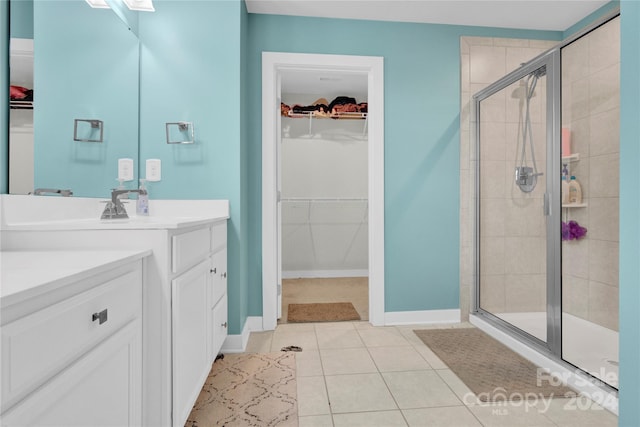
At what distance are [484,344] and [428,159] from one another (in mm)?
1393

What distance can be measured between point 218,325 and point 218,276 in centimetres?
26

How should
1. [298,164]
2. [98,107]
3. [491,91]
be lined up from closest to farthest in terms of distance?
[98,107] < [491,91] < [298,164]

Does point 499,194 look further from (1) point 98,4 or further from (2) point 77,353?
(1) point 98,4

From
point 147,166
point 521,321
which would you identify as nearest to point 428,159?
point 521,321

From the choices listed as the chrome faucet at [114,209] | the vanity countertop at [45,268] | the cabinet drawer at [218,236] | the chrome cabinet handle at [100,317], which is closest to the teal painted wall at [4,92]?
the vanity countertop at [45,268]

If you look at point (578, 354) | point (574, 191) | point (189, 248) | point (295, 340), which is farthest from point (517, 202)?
point (189, 248)

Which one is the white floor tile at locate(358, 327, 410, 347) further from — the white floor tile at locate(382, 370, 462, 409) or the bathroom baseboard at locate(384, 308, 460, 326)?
the white floor tile at locate(382, 370, 462, 409)

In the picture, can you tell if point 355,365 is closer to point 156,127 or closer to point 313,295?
point 313,295

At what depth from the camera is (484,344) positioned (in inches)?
88.4

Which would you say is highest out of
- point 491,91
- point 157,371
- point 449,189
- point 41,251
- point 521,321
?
point 491,91

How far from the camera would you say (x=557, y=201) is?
196 cm

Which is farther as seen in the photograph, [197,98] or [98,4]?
[197,98]

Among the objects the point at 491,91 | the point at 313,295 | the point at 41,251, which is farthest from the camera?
the point at 313,295

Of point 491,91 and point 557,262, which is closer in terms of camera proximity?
point 557,262
